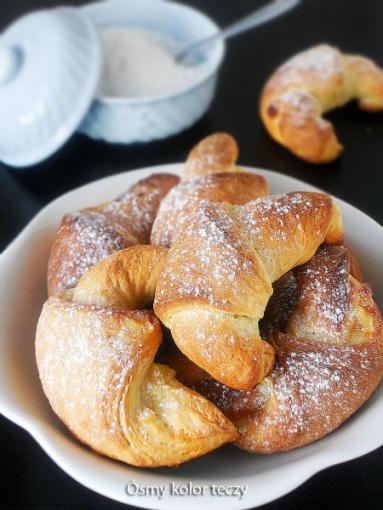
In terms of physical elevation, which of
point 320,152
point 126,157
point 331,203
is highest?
point 331,203

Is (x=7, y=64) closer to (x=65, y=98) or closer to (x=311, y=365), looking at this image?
(x=65, y=98)

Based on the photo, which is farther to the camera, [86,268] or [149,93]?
[149,93]

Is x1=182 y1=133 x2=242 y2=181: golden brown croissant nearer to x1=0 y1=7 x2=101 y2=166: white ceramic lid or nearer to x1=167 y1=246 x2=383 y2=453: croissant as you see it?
x1=167 y1=246 x2=383 y2=453: croissant

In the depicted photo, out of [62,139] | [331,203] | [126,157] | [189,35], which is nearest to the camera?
[331,203]

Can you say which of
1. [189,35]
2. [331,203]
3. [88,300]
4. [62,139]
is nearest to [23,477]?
[88,300]

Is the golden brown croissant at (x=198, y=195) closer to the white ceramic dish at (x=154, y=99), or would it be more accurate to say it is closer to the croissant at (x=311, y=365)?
A: the croissant at (x=311, y=365)

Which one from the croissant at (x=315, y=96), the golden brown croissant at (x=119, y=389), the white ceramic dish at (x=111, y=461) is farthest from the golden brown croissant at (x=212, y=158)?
the croissant at (x=315, y=96)

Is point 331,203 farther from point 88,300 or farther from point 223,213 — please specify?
point 88,300
